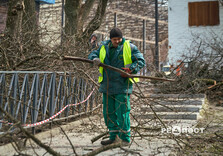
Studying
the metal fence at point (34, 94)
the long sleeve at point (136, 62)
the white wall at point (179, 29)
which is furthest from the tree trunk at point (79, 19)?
the white wall at point (179, 29)

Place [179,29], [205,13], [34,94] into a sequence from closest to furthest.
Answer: [34,94] → [205,13] → [179,29]

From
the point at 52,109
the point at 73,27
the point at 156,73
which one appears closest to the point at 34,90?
the point at 52,109

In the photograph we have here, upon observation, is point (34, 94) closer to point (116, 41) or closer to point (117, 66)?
point (117, 66)

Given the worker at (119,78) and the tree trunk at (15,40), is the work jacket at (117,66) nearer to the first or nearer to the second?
the worker at (119,78)

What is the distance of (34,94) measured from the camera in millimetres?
6031

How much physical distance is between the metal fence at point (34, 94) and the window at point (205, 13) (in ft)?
46.6

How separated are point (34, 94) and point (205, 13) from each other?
57.2 feet

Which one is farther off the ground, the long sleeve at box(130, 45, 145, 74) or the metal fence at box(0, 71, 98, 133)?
the long sleeve at box(130, 45, 145, 74)

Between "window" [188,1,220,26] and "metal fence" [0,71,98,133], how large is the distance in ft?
46.6

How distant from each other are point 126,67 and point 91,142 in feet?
4.94

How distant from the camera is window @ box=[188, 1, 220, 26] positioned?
21.2 metres

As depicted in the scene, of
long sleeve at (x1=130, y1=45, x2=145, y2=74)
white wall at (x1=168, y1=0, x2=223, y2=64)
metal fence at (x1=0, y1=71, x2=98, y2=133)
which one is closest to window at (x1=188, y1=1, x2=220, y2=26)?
white wall at (x1=168, y1=0, x2=223, y2=64)

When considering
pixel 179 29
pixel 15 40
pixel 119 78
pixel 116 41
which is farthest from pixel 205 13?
pixel 119 78

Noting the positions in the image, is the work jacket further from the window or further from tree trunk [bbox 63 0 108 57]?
the window
